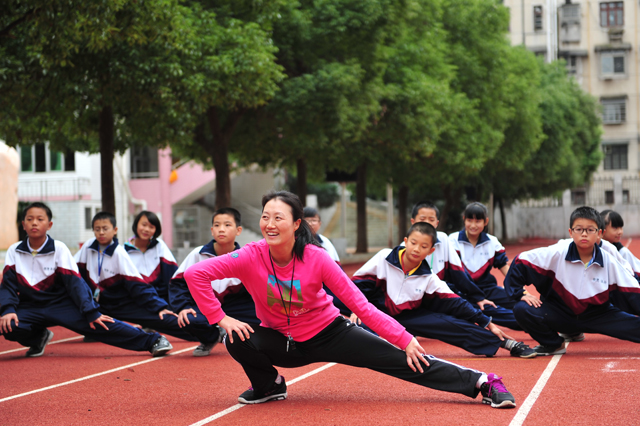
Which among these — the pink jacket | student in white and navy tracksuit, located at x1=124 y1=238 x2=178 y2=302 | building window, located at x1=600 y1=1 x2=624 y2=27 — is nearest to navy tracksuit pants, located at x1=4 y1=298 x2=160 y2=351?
student in white and navy tracksuit, located at x1=124 y1=238 x2=178 y2=302

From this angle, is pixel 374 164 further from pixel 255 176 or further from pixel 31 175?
pixel 31 175

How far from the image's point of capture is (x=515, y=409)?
201 inches

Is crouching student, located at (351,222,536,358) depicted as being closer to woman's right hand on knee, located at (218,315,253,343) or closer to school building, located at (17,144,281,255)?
woman's right hand on knee, located at (218,315,253,343)

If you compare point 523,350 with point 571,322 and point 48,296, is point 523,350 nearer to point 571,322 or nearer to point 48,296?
point 571,322

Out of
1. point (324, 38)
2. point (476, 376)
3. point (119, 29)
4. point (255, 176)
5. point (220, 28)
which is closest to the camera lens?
point (476, 376)

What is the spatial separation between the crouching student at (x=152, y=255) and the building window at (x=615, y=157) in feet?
166

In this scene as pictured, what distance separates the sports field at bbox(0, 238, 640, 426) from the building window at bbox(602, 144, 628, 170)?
4998 cm

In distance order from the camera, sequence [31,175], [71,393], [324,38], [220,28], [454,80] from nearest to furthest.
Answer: [71,393]
[220,28]
[324,38]
[454,80]
[31,175]

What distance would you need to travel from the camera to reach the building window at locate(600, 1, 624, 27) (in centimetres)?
5516

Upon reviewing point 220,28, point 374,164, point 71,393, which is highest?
→ point 220,28

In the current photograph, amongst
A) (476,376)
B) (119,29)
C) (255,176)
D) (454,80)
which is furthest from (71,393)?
(255,176)

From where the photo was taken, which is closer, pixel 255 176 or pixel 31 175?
pixel 31 175

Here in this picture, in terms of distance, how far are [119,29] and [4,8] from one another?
1640 millimetres

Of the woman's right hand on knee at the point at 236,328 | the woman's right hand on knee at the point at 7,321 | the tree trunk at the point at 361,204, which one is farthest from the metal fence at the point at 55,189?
the woman's right hand on knee at the point at 236,328
